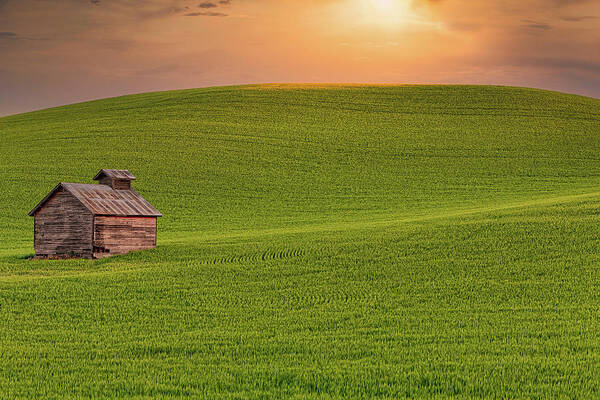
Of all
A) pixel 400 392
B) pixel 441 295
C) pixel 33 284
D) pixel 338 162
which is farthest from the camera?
pixel 338 162

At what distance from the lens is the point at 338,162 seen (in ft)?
176

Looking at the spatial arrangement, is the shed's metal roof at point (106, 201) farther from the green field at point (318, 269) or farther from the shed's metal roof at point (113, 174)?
the green field at point (318, 269)

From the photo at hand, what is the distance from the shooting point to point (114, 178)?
34.7 meters

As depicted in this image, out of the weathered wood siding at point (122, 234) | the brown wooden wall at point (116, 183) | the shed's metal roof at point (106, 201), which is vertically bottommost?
the weathered wood siding at point (122, 234)

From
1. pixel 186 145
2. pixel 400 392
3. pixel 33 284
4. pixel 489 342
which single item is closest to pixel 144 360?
pixel 400 392

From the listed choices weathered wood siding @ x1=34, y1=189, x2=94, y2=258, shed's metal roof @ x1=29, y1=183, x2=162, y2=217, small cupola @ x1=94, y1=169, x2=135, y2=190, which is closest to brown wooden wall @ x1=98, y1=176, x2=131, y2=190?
small cupola @ x1=94, y1=169, x2=135, y2=190

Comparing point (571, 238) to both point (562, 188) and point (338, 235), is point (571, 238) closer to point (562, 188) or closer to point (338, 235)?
point (338, 235)

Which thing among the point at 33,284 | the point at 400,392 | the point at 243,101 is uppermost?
the point at 243,101

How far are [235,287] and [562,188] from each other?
102ft

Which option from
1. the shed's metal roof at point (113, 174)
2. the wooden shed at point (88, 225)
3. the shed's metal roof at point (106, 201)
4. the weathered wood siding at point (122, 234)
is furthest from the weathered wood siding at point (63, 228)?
the shed's metal roof at point (113, 174)

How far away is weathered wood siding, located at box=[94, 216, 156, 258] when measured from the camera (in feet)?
102

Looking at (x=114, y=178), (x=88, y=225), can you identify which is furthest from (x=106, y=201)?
(x=114, y=178)

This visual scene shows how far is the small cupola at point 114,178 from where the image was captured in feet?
114

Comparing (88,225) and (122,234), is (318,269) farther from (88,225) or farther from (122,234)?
(88,225)
